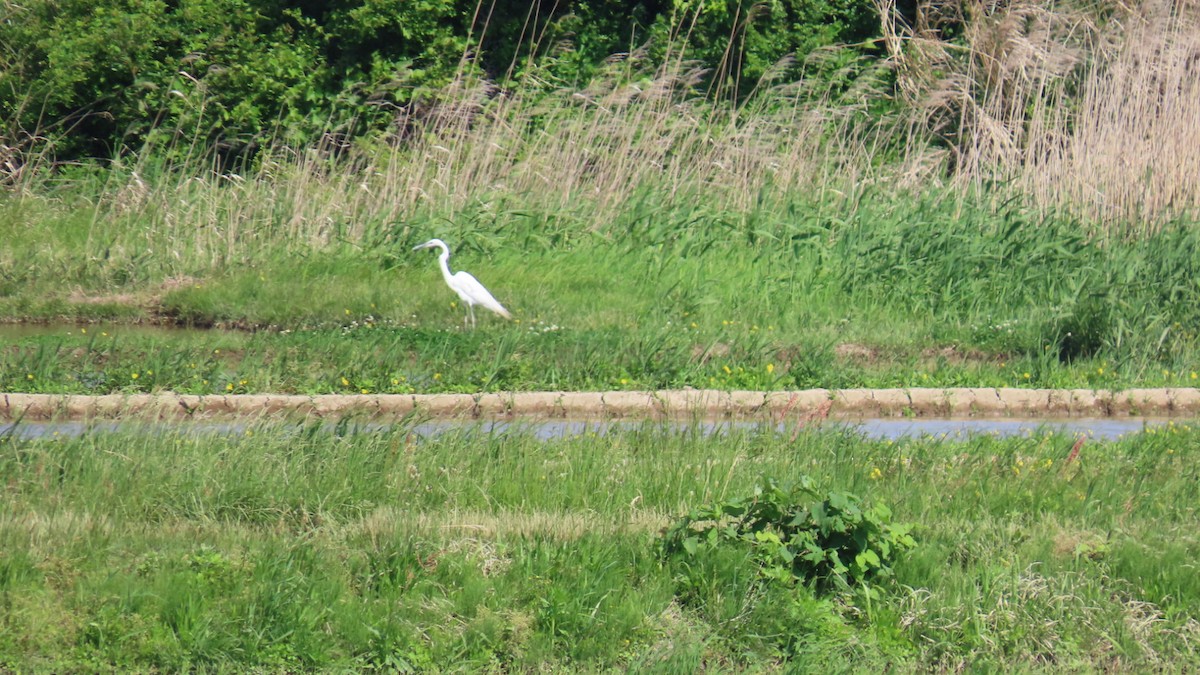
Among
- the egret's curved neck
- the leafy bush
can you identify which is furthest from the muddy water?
the egret's curved neck

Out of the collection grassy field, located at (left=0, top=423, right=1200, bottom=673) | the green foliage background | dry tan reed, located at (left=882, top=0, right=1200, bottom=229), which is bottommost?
the green foliage background

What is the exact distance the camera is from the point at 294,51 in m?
17.9

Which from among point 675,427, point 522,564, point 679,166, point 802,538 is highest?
point 802,538

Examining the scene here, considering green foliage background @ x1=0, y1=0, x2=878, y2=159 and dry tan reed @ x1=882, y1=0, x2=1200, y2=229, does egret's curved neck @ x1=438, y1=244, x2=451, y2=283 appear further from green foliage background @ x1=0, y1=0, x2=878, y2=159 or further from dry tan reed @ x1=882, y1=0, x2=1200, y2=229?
green foliage background @ x1=0, y1=0, x2=878, y2=159

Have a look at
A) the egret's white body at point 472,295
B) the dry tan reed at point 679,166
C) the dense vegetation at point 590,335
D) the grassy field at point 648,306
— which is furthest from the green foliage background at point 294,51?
the egret's white body at point 472,295

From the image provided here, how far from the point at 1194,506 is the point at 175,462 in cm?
430

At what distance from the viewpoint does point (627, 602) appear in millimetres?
4594

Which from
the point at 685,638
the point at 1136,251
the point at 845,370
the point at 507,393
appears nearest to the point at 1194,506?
the point at 685,638

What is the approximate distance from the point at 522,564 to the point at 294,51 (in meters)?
14.4

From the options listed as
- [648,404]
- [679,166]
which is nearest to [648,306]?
[648,404]

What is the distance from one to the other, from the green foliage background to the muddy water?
353 inches

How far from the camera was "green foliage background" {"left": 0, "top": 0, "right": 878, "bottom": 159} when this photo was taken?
1669cm

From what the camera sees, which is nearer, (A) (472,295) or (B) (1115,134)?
(A) (472,295)

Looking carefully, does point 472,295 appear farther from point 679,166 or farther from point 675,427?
point 679,166
